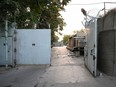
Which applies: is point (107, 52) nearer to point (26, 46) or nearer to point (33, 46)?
point (33, 46)

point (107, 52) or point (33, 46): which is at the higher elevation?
point (33, 46)

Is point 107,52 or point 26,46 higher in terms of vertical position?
point 26,46

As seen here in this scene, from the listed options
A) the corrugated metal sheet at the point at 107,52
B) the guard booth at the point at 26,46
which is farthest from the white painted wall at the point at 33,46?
the corrugated metal sheet at the point at 107,52

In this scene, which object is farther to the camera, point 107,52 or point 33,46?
point 33,46

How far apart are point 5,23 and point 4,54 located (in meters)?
2.37

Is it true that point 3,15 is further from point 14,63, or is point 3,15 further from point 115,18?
point 115,18

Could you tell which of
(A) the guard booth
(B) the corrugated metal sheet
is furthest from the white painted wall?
(B) the corrugated metal sheet

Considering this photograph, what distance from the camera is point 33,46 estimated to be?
1808 cm

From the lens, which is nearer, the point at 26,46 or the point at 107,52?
→ the point at 107,52

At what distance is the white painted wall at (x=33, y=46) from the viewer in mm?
17875

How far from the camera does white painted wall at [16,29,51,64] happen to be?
704 inches

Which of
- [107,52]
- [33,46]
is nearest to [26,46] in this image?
[33,46]

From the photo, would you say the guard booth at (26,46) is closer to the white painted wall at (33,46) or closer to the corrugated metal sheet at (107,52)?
the white painted wall at (33,46)

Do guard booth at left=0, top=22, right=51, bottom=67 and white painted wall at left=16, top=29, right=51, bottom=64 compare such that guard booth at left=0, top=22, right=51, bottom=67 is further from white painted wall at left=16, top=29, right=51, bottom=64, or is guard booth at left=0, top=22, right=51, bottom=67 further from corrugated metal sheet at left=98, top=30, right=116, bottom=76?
corrugated metal sheet at left=98, top=30, right=116, bottom=76
